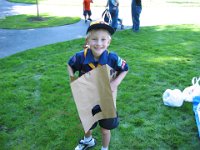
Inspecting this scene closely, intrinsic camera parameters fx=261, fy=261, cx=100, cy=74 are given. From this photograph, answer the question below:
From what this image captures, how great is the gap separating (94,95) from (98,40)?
458 millimetres

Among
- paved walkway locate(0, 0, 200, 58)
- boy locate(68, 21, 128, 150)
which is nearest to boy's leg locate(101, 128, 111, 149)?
boy locate(68, 21, 128, 150)

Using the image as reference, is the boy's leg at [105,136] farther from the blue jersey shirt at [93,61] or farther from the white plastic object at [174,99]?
the white plastic object at [174,99]

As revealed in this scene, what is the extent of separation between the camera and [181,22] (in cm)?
995

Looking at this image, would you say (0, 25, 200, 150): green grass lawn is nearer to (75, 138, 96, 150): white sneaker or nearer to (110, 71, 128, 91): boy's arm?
(75, 138, 96, 150): white sneaker

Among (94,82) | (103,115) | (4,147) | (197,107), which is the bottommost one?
(4,147)

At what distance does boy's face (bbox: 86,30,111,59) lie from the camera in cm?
216

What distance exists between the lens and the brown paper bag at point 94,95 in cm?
200

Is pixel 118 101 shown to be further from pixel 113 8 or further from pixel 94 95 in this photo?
pixel 113 8

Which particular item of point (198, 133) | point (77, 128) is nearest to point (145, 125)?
point (198, 133)

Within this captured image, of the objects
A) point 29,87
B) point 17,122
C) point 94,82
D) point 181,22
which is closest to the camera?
point 94,82

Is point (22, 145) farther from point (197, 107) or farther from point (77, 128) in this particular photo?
point (197, 107)

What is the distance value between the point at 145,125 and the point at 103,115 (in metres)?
1.32

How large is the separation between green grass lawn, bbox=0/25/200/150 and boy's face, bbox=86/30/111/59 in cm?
131

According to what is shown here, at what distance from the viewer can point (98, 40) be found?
217cm
